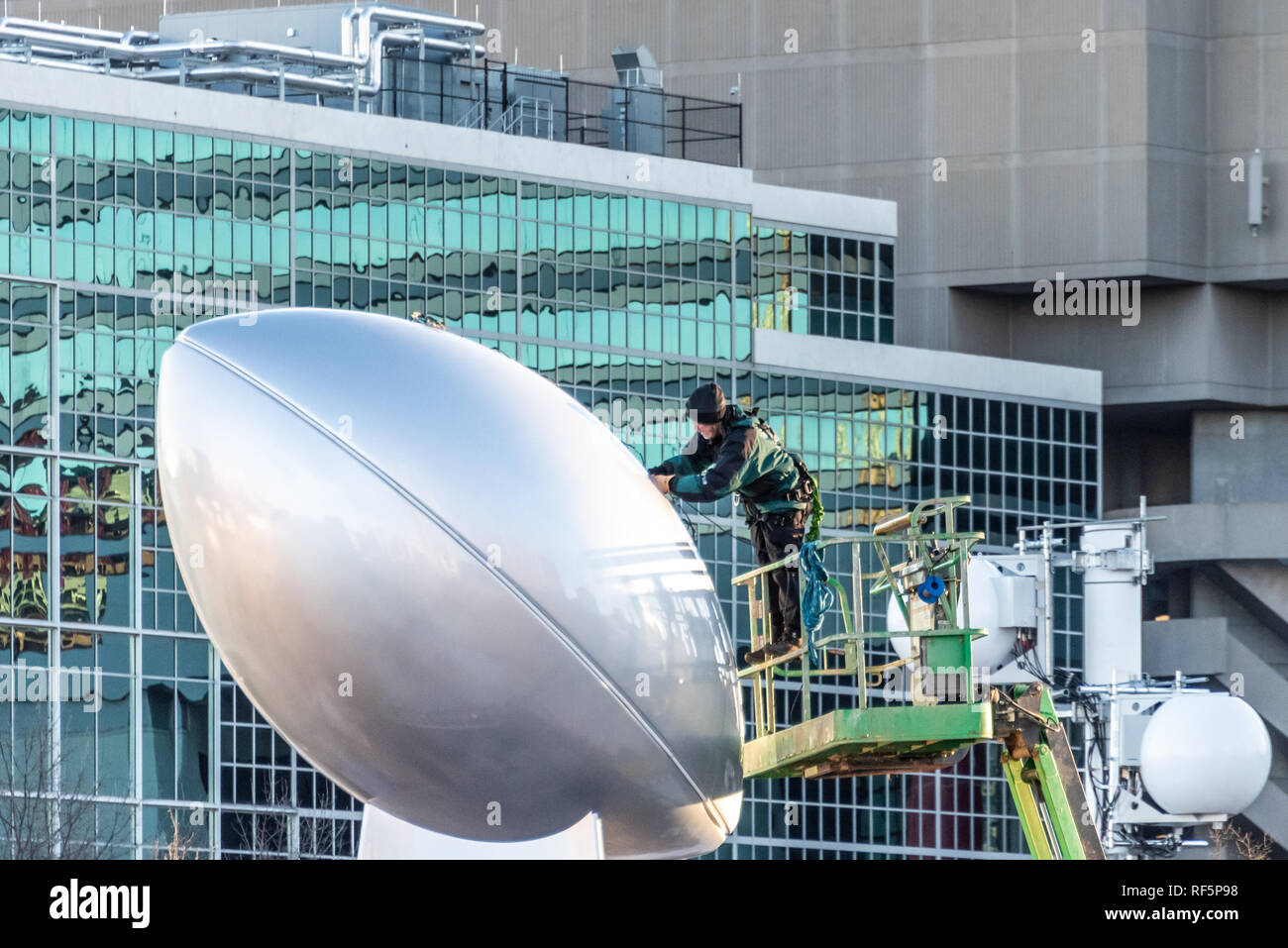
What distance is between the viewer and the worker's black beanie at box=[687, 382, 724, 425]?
14242mm

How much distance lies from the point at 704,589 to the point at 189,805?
50.2m

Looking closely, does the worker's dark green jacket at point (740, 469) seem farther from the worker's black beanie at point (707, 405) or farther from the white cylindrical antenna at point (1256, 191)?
the white cylindrical antenna at point (1256, 191)

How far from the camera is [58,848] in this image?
47.6 m

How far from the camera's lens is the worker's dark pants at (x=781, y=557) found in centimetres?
1530

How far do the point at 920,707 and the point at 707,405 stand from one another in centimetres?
289

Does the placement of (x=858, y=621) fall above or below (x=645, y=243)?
below

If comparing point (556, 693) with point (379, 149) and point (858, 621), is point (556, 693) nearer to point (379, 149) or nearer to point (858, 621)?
point (858, 621)

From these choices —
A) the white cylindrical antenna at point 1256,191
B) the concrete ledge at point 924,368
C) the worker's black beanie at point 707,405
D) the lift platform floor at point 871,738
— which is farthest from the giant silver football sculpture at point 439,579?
the white cylindrical antenna at point 1256,191

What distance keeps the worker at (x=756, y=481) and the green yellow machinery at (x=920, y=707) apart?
0.10 meters

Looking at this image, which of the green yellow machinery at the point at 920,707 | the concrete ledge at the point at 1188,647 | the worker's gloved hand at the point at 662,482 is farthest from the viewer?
the concrete ledge at the point at 1188,647

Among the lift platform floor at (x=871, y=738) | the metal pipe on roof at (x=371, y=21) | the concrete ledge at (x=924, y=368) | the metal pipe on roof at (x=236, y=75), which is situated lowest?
the lift platform floor at (x=871, y=738)

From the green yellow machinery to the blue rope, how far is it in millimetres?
11

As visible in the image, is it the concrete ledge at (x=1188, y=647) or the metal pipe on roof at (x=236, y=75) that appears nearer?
the metal pipe on roof at (x=236, y=75)
